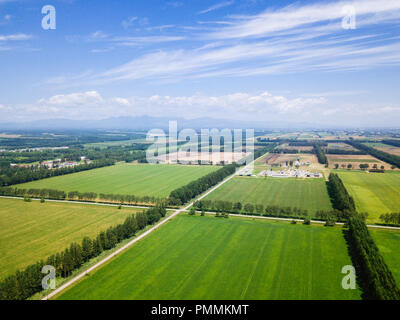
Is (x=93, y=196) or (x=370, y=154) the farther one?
(x=370, y=154)

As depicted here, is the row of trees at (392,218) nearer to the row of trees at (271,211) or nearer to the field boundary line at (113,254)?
the row of trees at (271,211)

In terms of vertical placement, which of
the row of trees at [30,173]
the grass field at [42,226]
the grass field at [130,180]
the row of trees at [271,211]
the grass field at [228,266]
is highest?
the row of trees at [30,173]

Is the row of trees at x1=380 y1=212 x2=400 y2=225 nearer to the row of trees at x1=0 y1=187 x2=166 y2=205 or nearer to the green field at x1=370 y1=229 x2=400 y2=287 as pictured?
the green field at x1=370 y1=229 x2=400 y2=287

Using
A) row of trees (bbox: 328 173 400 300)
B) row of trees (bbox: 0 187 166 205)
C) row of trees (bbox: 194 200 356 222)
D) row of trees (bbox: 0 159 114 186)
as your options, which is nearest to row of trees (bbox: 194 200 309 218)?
row of trees (bbox: 194 200 356 222)

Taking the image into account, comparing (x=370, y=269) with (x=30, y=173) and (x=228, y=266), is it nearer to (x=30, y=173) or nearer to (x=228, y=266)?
(x=228, y=266)

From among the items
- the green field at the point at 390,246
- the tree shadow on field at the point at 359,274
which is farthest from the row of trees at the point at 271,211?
the tree shadow on field at the point at 359,274
